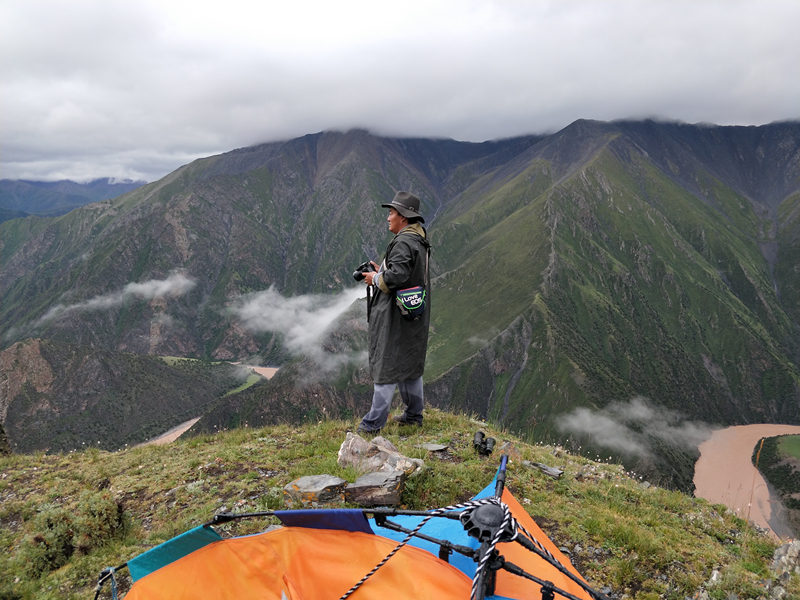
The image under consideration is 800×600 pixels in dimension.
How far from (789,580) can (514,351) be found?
174919 mm

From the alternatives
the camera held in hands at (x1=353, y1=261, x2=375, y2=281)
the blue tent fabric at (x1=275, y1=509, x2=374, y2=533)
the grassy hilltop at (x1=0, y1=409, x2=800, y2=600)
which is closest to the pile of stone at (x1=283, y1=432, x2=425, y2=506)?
the grassy hilltop at (x1=0, y1=409, x2=800, y2=600)

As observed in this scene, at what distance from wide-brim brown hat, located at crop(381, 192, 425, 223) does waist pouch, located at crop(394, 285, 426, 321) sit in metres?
1.28

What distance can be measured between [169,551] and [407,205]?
19.3 ft

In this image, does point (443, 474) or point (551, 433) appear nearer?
point (443, 474)

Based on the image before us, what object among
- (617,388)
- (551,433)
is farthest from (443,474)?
(617,388)

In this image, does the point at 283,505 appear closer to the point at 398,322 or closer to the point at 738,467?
the point at 398,322

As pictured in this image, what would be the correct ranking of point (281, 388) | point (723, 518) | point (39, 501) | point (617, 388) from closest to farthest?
1. point (723, 518)
2. point (39, 501)
3. point (617, 388)
4. point (281, 388)

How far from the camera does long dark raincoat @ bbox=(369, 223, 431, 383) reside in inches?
282

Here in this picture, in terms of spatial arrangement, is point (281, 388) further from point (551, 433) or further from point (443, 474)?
point (443, 474)

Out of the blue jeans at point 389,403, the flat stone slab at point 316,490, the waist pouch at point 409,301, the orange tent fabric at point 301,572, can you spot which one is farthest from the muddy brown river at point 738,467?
the orange tent fabric at point 301,572

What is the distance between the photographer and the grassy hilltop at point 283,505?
15.8 ft

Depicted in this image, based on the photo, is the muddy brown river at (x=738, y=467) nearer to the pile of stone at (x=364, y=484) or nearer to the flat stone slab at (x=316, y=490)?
the pile of stone at (x=364, y=484)

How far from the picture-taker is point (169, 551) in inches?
Result: 132

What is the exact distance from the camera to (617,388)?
15350cm
